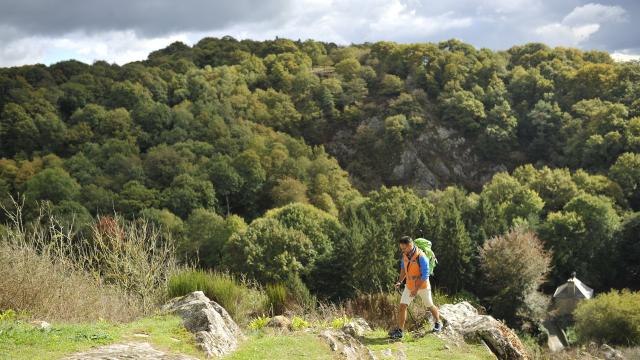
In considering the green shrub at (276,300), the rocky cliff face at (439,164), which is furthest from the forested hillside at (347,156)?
the green shrub at (276,300)

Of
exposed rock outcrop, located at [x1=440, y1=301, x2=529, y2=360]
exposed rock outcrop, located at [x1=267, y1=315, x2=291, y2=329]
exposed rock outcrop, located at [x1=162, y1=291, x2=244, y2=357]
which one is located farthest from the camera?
exposed rock outcrop, located at [x1=440, y1=301, x2=529, y2=360]

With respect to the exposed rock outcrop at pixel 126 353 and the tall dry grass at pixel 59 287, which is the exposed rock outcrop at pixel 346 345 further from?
the tall dry grass at pixel 59 287

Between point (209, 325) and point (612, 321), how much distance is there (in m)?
22.7

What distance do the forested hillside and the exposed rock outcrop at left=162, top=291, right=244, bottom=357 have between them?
16.6 metres

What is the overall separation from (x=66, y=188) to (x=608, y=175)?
51.0 metres

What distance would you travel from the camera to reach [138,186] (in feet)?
181

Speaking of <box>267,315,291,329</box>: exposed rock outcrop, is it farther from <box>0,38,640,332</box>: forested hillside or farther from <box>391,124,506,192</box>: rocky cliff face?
<box>391,124,506,192</box>: rocky cliff face

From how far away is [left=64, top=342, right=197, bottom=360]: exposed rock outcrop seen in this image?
7.24 metres

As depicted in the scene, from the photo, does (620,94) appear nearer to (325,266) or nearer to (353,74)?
(353,74)

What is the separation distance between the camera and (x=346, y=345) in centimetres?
949

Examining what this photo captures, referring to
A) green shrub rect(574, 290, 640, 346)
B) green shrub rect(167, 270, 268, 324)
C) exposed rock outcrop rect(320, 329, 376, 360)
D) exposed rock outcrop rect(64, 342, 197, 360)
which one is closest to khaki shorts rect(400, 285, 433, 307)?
exposed rock outcrop rect(320, 329, 376, 360)

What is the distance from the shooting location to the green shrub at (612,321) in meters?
24.6

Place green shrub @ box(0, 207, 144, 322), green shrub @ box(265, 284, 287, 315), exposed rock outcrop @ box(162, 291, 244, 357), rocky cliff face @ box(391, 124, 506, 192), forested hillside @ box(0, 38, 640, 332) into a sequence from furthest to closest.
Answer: rocky cliff face @ box(391, 124, 506, 192) < forested hillside @ box(0, 38, 640, 332) < green shrub @ box(265, 284, 287, 315) < green shrub @ box(0, 207, 144, 322) < exposed rock outcrop @ box(162, 291, 244, 357)

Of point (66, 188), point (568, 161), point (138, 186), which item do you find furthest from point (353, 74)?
point (66, 188)
